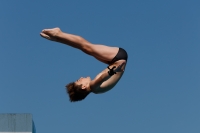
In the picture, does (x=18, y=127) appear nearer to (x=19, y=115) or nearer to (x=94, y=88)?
(x=19, y=115)

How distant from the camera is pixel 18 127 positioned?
3631 cm

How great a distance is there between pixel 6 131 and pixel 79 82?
83.4 feet

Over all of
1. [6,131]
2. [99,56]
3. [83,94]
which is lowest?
[83,94]

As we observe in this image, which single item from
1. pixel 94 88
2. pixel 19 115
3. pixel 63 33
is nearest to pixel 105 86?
pixel 94 88

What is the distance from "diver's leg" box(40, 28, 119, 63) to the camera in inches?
471

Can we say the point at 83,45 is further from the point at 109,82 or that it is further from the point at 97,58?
the point at 109,82

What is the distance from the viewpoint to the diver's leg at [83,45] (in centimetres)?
1195

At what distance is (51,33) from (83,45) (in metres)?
0.73

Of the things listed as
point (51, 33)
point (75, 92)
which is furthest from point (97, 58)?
point (51, 33)

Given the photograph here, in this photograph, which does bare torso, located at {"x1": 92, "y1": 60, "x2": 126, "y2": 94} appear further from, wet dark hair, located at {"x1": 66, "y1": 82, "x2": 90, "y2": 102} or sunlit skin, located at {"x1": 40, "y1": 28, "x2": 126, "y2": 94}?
wet dark hair, located at {"x1": 66, "y1": 82, "x2": 90, "y2": 102}

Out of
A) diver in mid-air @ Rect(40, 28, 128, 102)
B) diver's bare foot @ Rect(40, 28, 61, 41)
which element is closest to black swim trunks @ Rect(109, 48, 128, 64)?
diver in mid-air @ Rect(40, 28, 128, 102)

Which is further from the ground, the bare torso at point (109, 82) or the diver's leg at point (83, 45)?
the diver's leg at point (83, 45)

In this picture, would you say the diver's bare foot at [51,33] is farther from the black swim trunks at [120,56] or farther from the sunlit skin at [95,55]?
the black swim trunks at [120,56]

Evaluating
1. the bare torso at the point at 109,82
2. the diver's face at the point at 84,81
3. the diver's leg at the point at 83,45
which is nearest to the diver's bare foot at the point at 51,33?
the diver's leg at the point at 83,45
